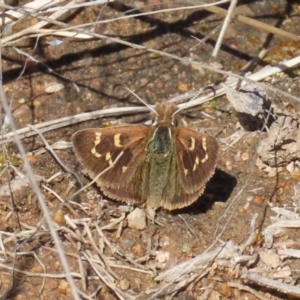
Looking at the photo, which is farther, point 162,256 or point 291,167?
point 291,167

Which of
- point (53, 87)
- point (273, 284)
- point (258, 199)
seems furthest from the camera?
point (53, 87)

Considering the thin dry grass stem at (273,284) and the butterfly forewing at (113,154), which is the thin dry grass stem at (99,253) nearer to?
the butterfly forewing at (113,154)

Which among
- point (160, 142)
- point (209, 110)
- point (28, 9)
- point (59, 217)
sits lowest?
point (59, 217)

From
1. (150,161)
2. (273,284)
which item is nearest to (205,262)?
(273,284)

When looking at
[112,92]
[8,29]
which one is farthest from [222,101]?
[8,29]

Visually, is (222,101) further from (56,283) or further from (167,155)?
(56,283)

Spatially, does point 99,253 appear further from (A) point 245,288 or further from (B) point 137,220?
(A) point 245,288

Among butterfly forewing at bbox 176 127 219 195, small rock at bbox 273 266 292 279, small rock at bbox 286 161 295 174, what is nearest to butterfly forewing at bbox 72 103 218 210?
butterfly forewing at bbox 176 127 219 195

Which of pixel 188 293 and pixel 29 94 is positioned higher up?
pixel 29 94

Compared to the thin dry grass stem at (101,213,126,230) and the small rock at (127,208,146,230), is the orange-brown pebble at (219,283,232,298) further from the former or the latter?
the thin dry grass stem at (101,213,126,230)
